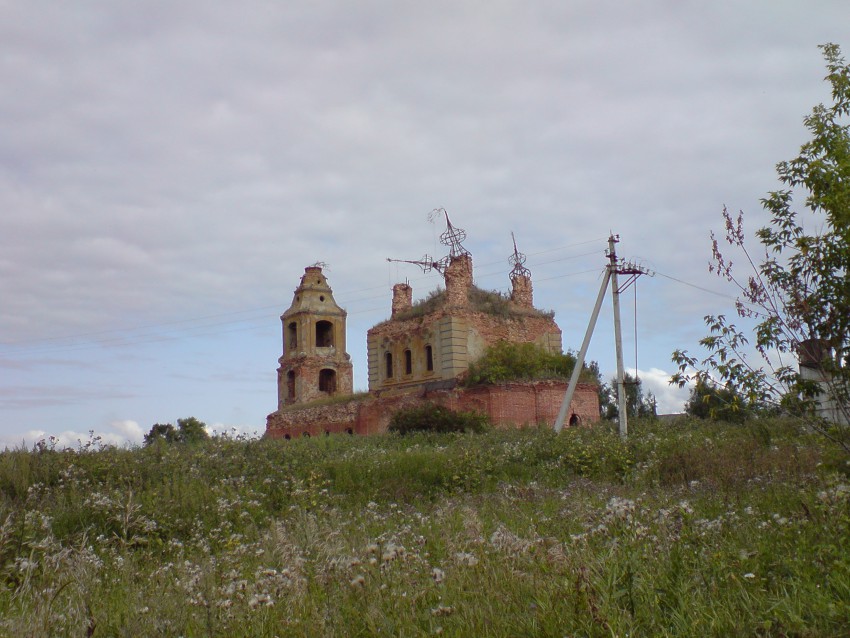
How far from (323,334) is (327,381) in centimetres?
264

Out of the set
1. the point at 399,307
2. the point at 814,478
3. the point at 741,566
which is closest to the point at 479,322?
the point at 399,307

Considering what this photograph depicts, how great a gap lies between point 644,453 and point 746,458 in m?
3.16

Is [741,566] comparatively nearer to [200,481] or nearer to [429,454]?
[200,481]

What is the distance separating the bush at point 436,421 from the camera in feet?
84.8

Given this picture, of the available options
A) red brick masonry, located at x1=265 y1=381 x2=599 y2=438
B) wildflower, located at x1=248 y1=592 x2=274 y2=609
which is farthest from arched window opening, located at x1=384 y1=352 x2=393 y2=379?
wildflower, located at x1=248 y1=592 x2=274 y2=609

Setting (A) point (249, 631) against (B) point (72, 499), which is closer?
(A) point (249, 631)

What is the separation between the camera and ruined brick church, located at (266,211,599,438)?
2939cm

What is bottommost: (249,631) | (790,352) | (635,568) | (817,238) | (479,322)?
(249,631)

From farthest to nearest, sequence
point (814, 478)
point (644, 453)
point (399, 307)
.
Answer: point (399, 307), point (644, 453), point (814, 478)

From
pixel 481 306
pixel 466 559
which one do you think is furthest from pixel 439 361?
pixel 466 559

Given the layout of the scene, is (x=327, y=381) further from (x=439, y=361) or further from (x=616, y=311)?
(x=616, y=311)

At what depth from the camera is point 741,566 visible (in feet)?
15.0

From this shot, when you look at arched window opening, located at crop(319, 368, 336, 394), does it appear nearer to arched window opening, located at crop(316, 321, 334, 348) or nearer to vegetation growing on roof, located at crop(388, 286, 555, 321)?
arched window opening, located at crop(316, 321, 334, 348)

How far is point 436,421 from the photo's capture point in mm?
26078
